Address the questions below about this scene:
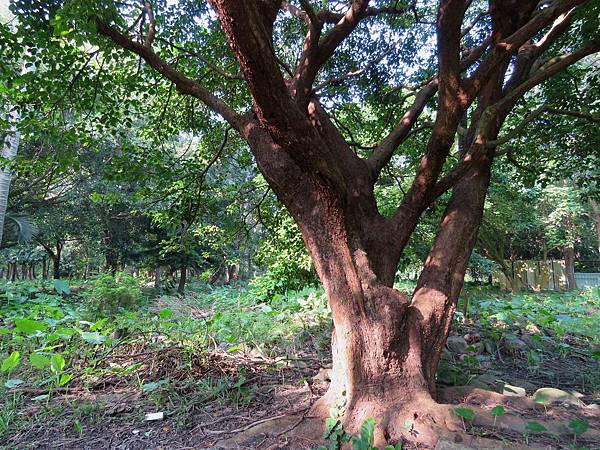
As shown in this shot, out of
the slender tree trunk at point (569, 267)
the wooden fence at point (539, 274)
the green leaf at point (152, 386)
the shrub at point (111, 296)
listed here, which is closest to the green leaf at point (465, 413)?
the green leaf at point (152, 386)

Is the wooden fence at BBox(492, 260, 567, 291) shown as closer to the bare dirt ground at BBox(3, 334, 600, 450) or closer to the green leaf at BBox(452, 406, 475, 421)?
the bare dirt ground at BBox(3, 334, 600, 450)

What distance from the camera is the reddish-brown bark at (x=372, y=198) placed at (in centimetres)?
244

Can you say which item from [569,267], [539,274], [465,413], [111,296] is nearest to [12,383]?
[465,413]

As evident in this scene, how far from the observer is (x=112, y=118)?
453 cm

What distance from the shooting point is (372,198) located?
321 centimetres

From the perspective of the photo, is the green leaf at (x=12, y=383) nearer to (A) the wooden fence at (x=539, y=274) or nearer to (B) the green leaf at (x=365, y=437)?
(B) the green leaf at (x=365, y=437)

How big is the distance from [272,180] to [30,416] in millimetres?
2583

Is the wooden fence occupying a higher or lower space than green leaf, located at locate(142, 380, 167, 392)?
higher

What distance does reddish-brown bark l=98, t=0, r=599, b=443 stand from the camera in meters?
2.44

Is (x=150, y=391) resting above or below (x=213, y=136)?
below

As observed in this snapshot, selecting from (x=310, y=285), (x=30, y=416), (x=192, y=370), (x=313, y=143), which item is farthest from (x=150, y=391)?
(x=310, y=285)

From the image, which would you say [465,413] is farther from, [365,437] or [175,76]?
[175,76]

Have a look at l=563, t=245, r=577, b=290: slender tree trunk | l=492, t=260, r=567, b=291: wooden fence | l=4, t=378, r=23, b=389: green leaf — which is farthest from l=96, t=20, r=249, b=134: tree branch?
l=563, t=245, r=577, b=290: slender tree trunk

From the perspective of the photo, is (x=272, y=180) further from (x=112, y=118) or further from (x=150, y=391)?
(x=112, y=118)
